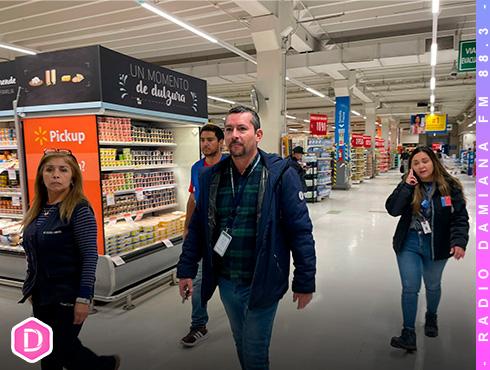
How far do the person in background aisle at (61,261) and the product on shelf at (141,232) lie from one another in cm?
170

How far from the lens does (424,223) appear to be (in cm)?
277

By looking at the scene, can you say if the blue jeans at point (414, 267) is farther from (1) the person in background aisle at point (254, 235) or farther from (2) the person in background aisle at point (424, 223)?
(1) the person in background aisle at point (254, 235)

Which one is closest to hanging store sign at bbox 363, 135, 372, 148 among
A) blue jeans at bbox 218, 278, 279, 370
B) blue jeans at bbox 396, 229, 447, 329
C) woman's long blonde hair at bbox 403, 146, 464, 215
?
woman's long blonde hair at bbox 403, 146, 464, 215

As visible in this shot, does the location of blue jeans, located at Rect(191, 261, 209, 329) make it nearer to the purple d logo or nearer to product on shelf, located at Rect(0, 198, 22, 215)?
the purple d logo

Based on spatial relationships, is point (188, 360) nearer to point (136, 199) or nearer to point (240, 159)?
point (240, 159)

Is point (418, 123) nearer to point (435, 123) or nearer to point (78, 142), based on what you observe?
point (435, 123)

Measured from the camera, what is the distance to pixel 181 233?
4.80m

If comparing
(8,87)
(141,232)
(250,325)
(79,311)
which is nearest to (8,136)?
(8,87)

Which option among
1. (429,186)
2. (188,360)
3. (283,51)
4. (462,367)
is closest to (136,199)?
(188,360)

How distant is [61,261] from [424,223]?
242cm

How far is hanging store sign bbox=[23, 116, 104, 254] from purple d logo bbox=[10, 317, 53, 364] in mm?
1007

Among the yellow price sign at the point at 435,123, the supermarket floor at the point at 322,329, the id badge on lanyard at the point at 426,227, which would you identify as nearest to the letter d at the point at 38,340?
the supermarket floor at the point at 322,329

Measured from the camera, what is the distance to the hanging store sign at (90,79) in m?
3.42

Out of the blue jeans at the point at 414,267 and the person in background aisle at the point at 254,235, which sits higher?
the person in background aisle at the point at 254,235
